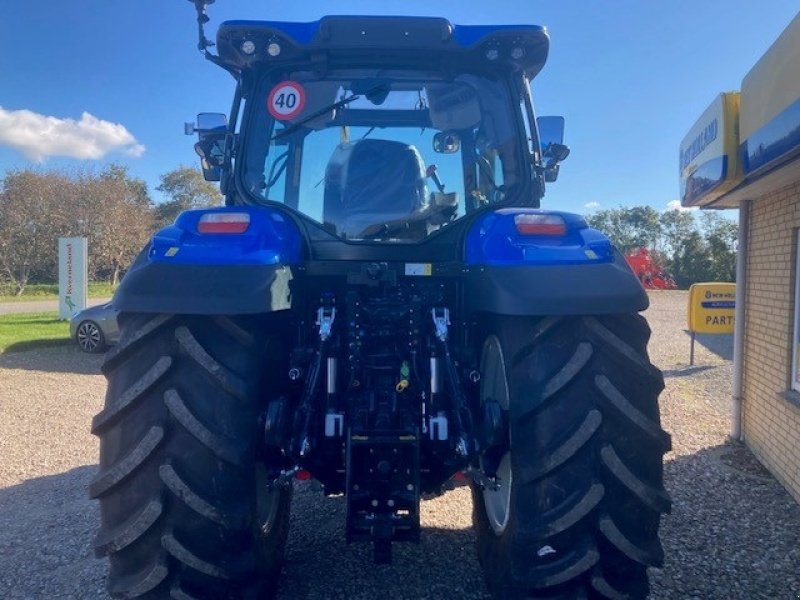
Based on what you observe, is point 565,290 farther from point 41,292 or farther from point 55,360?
point 41,292

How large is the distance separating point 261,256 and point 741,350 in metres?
5.58

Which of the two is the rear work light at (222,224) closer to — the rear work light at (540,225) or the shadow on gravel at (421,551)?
the rear work light at (540,225)

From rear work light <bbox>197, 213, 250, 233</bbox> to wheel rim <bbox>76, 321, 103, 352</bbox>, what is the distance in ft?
34.8

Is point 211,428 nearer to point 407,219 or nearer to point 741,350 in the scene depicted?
point 407,219

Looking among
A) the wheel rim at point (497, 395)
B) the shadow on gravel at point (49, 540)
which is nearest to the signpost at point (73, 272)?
the shadow on gravel at point (49, 540)

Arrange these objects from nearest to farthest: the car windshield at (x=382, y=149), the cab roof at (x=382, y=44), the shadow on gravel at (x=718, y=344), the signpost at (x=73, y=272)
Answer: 1. the cab roof at (x=382, y=44)
2. the car windshield at (x=382, y=149)
3. the shadow on gravel at (x=718, y=344)
4. the signpost at (x=73, y=272)

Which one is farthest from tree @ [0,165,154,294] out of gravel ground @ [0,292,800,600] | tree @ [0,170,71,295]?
gravel ground @ [0,292,800,600]

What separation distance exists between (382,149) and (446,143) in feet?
1.15

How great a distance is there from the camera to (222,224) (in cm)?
247

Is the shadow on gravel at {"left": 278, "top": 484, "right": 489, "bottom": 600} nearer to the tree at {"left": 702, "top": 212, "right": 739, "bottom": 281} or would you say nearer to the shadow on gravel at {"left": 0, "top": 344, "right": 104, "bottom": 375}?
the shadow on gravel at {"left": 0, "top": 344, "right": 104, "bottom": 375}

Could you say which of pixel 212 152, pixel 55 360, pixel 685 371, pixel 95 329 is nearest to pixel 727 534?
pixel 212 152

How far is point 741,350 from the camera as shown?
6.38 meters

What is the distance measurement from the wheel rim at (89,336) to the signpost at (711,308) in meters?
10.4

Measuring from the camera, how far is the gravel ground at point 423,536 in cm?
326
